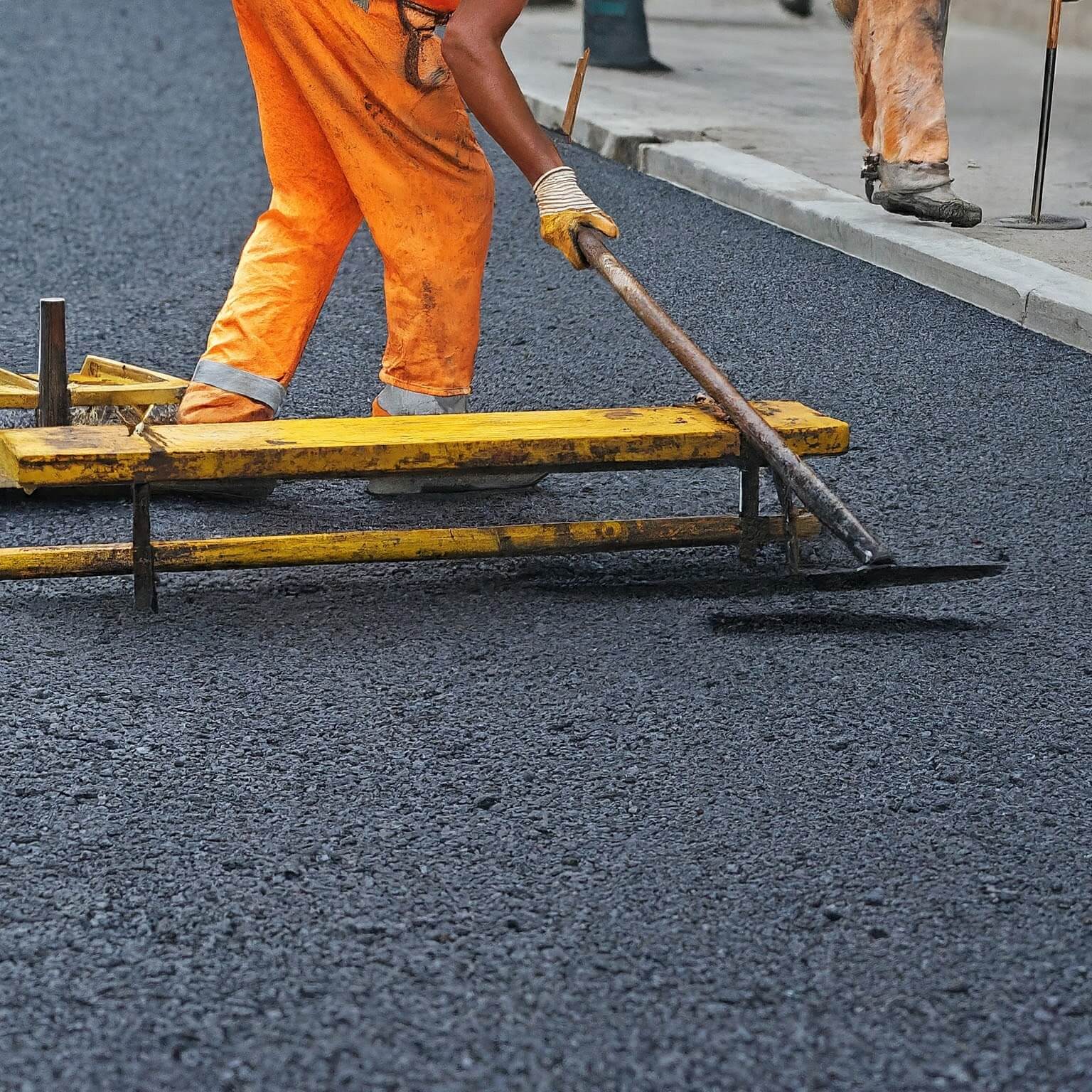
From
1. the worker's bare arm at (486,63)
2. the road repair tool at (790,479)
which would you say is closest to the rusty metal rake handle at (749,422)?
the road repair tool at (790,479)

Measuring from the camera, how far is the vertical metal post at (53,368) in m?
3.44

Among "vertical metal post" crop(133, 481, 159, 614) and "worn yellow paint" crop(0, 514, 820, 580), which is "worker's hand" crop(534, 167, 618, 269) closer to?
"worn yellow paint" crop(0, 514, 820, 580)

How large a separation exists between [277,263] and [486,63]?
2.44ft

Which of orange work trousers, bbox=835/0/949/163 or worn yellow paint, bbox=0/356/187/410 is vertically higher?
orange work trousers, bbox=835/0/949/163

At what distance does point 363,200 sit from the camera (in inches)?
140

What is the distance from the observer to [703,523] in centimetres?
330

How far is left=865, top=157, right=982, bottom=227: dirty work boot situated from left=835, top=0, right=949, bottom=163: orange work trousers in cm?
3

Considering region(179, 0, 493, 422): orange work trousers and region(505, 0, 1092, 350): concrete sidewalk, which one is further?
region(505, 0, 1092, 350): concrete sidewalk

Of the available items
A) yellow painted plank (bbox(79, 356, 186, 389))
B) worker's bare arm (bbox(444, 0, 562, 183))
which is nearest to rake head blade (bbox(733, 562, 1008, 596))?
worker's bare arm (bbox(444, 0, 562, 183))

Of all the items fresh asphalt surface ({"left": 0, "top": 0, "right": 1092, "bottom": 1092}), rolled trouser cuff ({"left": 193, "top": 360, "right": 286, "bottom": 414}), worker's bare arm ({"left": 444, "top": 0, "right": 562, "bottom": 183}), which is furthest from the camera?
rolled trouser cuff ({"left": 193, "top": 360, "right": 286, "bottom": 414})

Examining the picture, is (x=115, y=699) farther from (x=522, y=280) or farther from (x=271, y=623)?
(x=522, y=280)

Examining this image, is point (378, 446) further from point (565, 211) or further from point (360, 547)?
point (565, 211)

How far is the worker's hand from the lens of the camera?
3.20m

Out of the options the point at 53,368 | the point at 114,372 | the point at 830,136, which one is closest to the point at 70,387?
the point at 53,368
